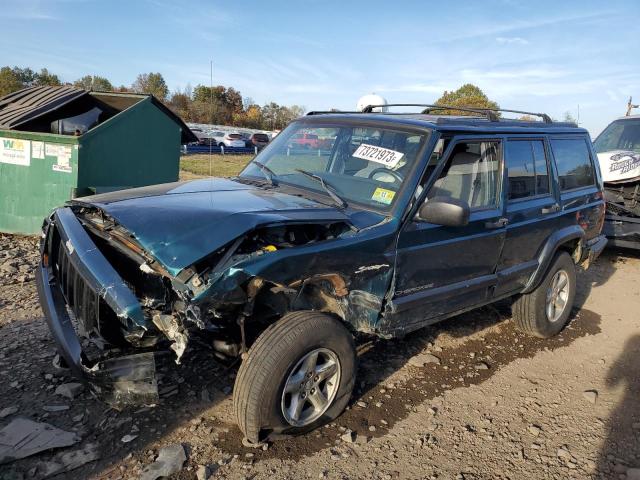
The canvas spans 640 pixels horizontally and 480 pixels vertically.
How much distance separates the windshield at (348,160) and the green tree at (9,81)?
4535 cm

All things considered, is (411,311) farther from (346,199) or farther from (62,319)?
(62,319)

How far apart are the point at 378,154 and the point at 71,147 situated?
4.36 metres

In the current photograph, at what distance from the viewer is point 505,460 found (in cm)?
305

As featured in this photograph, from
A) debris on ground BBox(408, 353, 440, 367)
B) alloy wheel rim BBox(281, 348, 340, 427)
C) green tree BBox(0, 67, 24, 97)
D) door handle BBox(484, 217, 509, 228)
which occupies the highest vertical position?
green tree BBox(0, 67, 24, 97)

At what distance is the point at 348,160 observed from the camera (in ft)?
12.4

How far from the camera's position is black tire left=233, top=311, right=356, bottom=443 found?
2.71 m

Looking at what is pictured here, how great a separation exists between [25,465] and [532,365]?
12.4 ft

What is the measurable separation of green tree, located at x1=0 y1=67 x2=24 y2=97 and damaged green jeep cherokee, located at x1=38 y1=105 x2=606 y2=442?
1804 inches

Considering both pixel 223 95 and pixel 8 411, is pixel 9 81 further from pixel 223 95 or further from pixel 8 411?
pixel 8 411

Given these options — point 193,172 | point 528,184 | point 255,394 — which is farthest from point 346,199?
point 193,172

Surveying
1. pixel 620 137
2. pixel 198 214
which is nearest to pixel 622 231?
pixel 620 137

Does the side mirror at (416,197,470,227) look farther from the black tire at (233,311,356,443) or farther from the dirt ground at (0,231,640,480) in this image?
the dirt ground at (0,231,640,480)

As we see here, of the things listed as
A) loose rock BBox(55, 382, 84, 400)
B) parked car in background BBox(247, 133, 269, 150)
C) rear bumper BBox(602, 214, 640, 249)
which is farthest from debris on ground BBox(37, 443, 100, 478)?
parked car in background BBox(247, 133, 269, 150)

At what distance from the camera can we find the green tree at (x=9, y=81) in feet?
138
